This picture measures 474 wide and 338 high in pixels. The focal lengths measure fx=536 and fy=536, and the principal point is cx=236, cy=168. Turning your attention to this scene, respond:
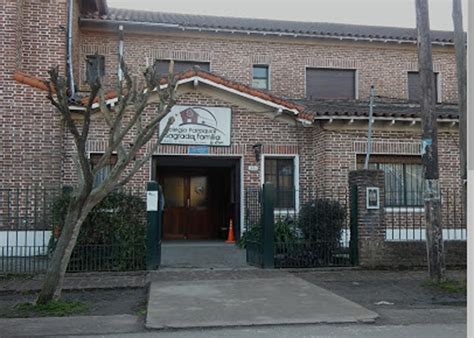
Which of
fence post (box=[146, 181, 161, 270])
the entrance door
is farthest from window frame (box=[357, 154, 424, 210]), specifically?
fence post (box=[146, 181, 161, 270])

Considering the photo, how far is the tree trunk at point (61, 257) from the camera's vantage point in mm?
8039

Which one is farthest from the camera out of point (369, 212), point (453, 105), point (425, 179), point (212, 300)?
point (453, 105)

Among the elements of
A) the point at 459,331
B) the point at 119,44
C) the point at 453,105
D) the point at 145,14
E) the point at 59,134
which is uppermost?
the point at 145,14

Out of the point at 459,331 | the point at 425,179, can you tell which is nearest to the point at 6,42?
the point at 425,179

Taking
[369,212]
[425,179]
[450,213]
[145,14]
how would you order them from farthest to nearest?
[145,14] < [450,213] < [369,212] < [425,179]

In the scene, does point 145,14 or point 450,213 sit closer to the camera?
point 450,213

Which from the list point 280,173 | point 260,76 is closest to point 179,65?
point 260,76

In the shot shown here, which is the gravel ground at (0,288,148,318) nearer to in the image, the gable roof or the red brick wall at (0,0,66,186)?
the red brick wall at (0,0,66,186)

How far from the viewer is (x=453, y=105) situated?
1905 centimetres

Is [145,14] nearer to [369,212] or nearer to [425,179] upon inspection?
[369,212]

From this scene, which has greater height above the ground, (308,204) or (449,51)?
(449,51)

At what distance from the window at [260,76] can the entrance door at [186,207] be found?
3733mm

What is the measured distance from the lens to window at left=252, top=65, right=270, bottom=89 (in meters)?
18.9

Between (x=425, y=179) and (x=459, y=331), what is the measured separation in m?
3.78
